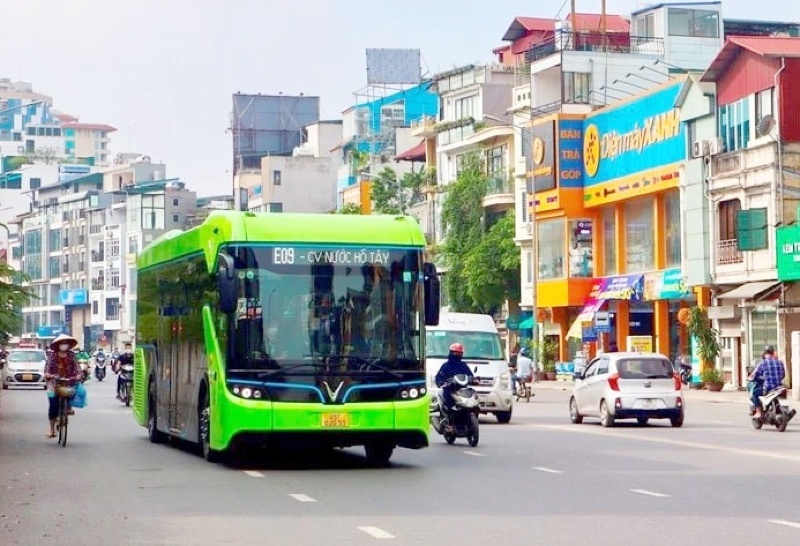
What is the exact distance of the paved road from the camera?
551 inches

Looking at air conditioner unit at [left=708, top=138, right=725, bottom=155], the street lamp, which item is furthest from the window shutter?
the street lamp

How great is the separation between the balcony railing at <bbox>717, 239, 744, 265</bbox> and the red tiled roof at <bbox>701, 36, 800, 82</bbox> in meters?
5.68

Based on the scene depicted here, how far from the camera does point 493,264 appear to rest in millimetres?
84250

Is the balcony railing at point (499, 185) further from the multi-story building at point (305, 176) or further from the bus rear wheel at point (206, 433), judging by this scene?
the bus rear wheel at point (206, 433)

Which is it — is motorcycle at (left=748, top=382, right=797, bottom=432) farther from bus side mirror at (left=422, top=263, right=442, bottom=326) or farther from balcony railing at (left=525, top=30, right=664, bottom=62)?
balcony railing at (left=525, top=30, right=664, bottom=62)

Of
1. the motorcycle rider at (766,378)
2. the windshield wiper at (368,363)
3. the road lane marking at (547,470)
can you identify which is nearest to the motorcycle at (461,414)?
the road lane marking at (547,470)

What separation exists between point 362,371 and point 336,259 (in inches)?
55.8

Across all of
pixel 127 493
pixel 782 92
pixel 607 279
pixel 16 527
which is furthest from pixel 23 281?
pixel 607 279

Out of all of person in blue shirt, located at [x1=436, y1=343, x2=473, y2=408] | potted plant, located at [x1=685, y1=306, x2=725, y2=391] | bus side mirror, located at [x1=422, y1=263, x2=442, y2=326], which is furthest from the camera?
potted plant, located at [x1=685, y1=306, x2=725, y2=391]

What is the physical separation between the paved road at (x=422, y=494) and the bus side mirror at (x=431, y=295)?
1.82 metres

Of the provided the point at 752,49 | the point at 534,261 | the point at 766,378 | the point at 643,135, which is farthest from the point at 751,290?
the point at 766,378

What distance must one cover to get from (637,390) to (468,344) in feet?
11.3

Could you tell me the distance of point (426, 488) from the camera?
1856 cm

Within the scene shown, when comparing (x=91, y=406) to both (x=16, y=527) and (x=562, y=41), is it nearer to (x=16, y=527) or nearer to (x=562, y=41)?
(x=16, y=527)
